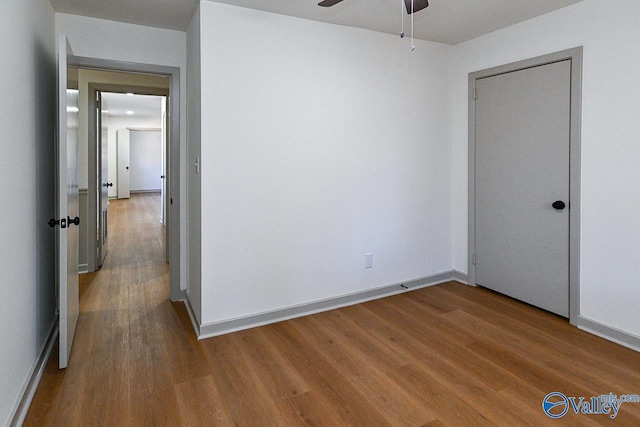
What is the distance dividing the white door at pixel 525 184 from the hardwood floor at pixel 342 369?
31 cm

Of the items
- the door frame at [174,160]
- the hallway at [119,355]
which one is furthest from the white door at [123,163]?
the door frame at [174,160]

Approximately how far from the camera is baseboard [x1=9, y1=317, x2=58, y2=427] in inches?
72.3

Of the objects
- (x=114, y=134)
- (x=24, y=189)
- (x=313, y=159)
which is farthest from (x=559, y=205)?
(x=114, y=134)

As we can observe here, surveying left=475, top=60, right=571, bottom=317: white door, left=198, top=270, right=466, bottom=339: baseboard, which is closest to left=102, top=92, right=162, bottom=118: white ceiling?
left=198, top=270, right=466, bottom=339: baseboard

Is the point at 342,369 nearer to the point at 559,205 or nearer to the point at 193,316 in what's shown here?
the point at 193,316

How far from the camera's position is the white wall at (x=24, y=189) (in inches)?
67.7

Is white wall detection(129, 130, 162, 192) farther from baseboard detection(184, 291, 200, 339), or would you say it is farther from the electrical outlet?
the electrical outlet

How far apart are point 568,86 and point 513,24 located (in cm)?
79

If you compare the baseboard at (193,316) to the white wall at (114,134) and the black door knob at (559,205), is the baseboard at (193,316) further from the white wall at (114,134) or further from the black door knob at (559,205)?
the white wall at (114,134)

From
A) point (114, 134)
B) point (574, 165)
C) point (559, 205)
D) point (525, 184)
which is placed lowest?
point (559, 205)

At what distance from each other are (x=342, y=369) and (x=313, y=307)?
0.93 m

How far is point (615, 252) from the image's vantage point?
109 inches

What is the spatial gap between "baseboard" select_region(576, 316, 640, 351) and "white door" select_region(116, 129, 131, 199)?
1249 centimetres

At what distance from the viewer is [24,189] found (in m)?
2.07
